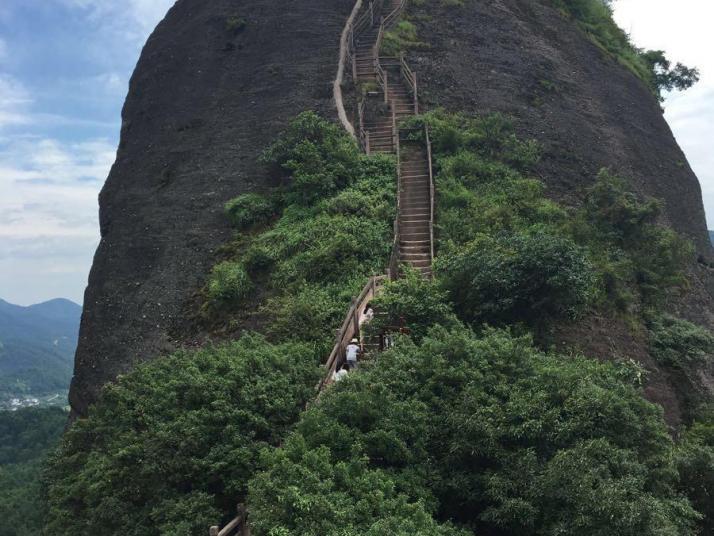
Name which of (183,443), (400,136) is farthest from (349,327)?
(400,136)

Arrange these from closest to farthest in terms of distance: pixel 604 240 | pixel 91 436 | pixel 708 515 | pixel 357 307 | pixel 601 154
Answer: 1. pixel 708 515
2. pixel 91 436
3. pixel 357 307
4. pixel 604 240
5. pixel 601 154

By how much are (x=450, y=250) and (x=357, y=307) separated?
3.17 meters

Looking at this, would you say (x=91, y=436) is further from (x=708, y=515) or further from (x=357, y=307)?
(x=708, y=515)

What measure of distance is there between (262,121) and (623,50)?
18.7m

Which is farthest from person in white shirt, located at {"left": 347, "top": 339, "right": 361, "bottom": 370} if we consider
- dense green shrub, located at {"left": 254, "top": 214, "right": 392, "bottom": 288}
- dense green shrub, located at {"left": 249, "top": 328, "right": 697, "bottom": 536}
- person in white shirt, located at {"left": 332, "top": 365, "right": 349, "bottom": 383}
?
dense green shrub, located at {"left": 254, "top": 214, "right": 392, "bottom": 288}

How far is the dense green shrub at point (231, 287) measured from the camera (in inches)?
634

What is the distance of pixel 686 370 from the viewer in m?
14.6

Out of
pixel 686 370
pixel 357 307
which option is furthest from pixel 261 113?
pixel 686 370

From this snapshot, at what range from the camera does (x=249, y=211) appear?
18.8m

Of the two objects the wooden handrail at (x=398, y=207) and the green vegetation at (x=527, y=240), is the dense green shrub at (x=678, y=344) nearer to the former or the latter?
the green vegetation at (x=527, y=240)

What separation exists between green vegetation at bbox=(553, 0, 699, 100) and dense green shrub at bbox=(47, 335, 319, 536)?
25.3m

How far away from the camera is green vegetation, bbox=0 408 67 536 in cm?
3588

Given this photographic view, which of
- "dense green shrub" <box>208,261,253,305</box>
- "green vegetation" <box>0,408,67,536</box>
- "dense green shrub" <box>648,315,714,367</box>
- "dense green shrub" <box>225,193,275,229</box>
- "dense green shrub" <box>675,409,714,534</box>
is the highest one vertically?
"dense green shrub" <box>225,193,275,229</box>

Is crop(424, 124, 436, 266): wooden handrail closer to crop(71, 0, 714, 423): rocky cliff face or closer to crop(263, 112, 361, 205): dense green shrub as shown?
crop(263, 112, 361, 205): dense green shrub
